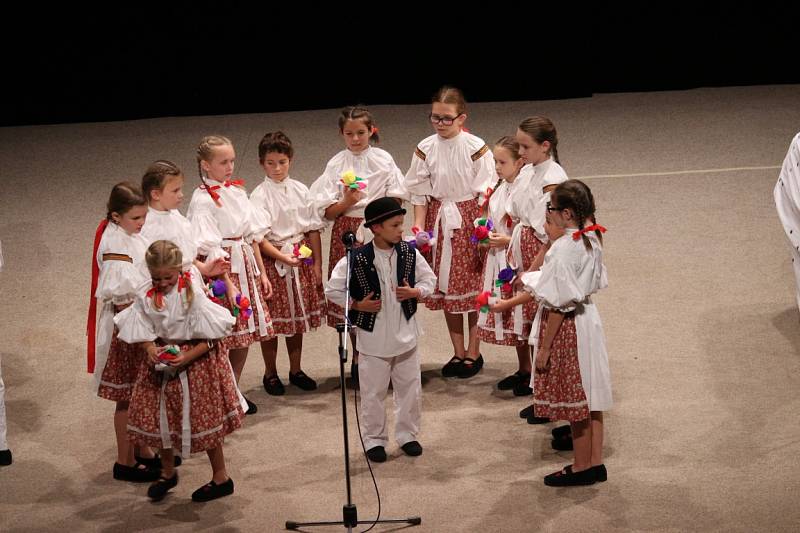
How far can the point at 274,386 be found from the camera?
5.20m

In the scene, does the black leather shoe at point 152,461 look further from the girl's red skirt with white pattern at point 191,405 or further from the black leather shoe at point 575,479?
the black leather shoe at point 575,479

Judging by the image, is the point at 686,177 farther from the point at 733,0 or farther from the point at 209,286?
the point at 209,286

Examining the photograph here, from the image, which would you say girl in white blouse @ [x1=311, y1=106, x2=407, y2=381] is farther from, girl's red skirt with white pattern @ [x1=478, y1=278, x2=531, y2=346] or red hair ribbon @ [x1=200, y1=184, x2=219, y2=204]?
girl's red skirt with white pattern @ [x1=478, y1=278, x2=531, y2=346]

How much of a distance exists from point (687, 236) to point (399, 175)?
2.60m

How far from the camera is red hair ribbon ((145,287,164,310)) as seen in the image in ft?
12.8

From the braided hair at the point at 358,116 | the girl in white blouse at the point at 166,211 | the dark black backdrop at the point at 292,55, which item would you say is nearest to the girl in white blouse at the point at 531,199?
the braided hair at the point at 358,116

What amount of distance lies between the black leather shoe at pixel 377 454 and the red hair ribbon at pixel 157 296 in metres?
1.18

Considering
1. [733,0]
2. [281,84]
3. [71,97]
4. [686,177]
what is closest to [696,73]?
[733,0]

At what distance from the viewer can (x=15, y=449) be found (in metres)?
4.70

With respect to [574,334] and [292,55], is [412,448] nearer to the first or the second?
[574,334]

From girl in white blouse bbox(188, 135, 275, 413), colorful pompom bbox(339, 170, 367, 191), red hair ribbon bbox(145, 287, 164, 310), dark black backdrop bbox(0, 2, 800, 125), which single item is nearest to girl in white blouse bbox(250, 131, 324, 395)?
girl in white blouse bbox(188, 135, 275, 413)

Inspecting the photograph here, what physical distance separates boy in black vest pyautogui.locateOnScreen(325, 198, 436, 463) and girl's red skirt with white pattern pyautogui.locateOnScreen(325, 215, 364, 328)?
71cm

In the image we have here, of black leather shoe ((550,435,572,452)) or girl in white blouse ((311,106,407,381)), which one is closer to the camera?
black leather shoe ((550,435,572,452))

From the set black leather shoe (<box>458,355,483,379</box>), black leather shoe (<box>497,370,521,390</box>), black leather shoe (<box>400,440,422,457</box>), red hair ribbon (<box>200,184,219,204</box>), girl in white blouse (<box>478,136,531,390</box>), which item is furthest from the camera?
black leather shoe (<box>458,355,483,379</box>)
